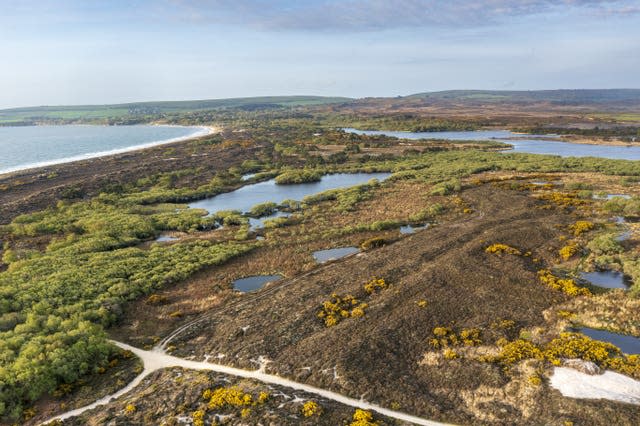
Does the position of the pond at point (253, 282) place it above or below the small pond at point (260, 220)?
below

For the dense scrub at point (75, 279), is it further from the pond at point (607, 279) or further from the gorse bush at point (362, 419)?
the pond at point (607, 279)

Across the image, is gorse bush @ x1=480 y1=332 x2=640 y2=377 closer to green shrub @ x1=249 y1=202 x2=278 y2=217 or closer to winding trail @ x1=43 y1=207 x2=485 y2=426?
winding trail @ x1=43 y1=207 x2=485 y2=426

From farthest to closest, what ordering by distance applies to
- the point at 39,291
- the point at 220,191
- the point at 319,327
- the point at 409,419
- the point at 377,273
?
the point at 220,191 < the point at 377,273 < the point at 39,291 < the point at 319,327 < the point at 409,419

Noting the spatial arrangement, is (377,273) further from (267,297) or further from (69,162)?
(69,162)

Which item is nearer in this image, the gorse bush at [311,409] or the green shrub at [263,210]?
the gorse bush at [311,409]

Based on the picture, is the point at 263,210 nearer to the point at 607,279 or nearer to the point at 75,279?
the point at 75,279

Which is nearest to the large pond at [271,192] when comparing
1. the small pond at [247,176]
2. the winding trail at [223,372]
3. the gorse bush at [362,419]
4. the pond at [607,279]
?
the small pond at [247,176]

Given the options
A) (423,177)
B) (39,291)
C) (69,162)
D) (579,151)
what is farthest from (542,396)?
(69,162)
